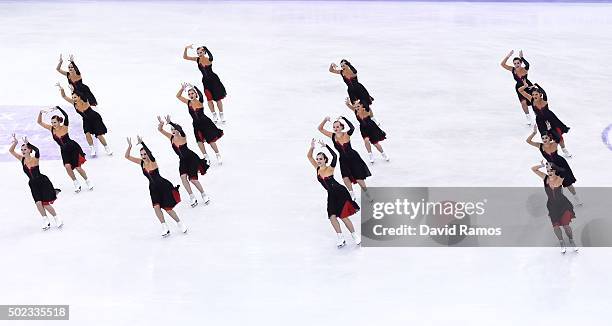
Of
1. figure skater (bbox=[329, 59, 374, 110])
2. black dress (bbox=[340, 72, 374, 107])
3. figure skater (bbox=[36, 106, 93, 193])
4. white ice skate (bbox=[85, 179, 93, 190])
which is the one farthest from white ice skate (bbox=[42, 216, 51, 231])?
black dress (bbox=[340, 72, 374, 107])

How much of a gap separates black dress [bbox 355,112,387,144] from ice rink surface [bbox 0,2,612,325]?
700 mm

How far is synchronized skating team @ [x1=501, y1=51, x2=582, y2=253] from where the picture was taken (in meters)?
13.3

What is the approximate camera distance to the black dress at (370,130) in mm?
16750

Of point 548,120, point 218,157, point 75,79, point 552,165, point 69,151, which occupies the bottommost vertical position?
point 552,165

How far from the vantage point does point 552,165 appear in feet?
43.8

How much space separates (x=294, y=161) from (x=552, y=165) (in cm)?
584

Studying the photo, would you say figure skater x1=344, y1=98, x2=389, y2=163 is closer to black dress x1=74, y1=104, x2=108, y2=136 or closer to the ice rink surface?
the ice rink surface

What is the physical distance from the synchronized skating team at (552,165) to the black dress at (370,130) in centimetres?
286

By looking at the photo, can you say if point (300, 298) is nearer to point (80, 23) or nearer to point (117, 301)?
point (117, 301)

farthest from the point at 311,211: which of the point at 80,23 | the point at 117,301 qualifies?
the point at 80,23

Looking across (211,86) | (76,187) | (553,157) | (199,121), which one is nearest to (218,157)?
(199,121)

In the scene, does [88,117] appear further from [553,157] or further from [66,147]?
[553,157]

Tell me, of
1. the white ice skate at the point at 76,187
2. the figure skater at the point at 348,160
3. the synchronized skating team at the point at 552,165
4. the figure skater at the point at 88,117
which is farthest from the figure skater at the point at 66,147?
the synchronized skating team at the point at 552,165

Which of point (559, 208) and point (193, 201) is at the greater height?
point (193, 201)
